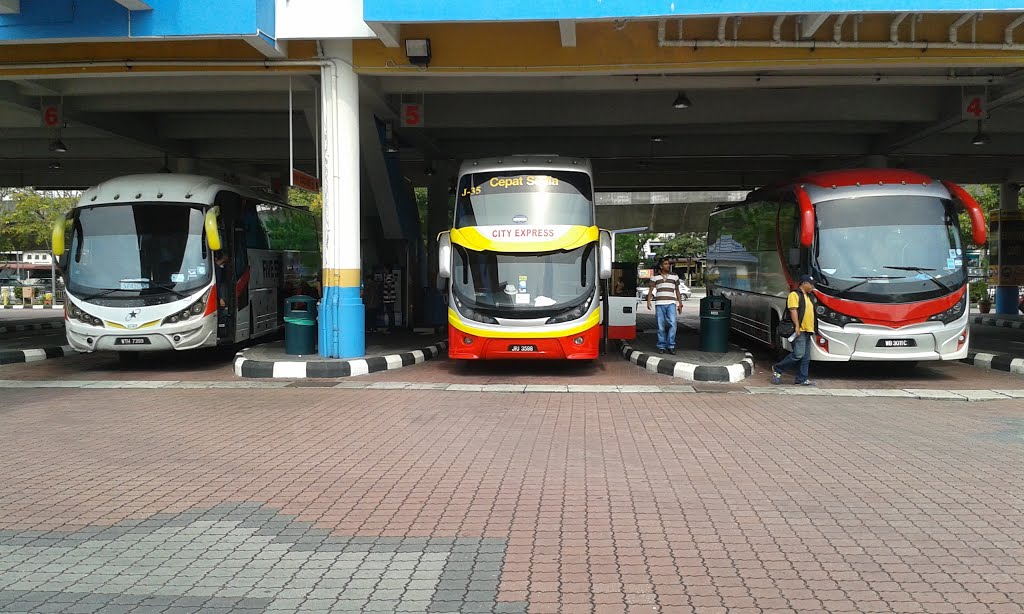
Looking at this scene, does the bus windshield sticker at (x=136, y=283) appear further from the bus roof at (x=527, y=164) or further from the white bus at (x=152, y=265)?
the bus roof at (x=527, y=164)

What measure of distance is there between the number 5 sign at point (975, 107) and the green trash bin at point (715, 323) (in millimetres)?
6163

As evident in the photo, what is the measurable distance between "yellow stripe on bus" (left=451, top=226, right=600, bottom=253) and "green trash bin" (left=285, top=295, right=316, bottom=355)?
3.05 meters

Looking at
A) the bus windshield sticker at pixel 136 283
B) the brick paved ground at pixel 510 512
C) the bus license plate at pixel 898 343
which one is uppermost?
the bus windshield sticker at pixel 136 283

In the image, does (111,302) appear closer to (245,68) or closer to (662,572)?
(245,68)

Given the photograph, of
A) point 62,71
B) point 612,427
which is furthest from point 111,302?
point 612,427

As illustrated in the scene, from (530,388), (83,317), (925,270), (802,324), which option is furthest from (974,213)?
(83,317)

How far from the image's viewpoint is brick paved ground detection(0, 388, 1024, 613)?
157 inches

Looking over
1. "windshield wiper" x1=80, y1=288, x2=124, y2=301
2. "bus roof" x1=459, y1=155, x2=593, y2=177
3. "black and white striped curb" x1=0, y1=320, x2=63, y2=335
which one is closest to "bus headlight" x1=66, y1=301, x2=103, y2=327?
"windshield wiper" x1=80, y1=288, x2=124, y2=301

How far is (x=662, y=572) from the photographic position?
4234mm

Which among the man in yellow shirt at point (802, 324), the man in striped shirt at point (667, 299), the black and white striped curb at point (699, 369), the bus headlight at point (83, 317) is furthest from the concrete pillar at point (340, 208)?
the man in yellow shirt at point (802, 324)

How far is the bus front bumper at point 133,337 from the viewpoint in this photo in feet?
40.8

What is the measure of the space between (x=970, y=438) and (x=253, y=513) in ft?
22.0

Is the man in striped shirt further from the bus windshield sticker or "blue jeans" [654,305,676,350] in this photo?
the bus windshield sticker

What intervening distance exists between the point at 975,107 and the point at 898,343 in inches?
254
